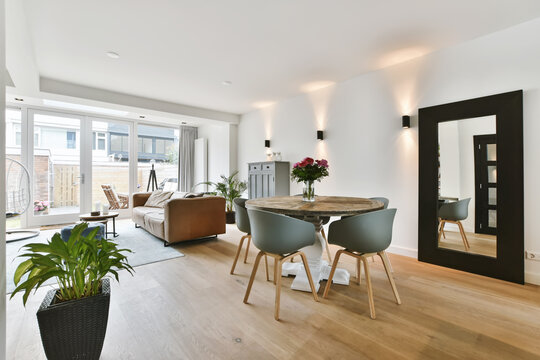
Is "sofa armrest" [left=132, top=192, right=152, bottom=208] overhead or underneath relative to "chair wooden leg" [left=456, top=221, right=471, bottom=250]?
overhead

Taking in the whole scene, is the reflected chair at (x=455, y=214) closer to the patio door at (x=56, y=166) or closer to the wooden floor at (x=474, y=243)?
the wooden floor at (x=474, y=243)

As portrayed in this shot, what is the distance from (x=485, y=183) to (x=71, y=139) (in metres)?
7.27

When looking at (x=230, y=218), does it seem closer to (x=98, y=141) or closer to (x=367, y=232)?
(x=98, y=141)

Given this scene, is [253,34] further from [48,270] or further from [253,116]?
[253,116]

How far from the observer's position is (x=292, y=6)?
224cm

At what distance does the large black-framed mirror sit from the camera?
247 cm

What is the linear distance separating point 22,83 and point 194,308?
13.2ft

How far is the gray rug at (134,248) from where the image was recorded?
2.99 m

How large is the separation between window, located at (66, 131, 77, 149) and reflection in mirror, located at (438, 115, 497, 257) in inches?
269

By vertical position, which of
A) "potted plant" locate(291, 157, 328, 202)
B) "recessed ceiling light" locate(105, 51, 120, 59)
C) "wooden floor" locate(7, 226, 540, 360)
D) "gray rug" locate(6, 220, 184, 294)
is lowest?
"wooden floor" locate(7, 226, 540, 360)

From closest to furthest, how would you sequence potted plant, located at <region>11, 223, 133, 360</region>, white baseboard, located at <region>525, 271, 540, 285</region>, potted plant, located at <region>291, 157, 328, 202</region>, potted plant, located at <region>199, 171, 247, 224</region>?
potted plant, located at <region>11, 223, 133, 360</region> < white baseboard, located at <region>525, 271, 540, 285</region> < potted plant, located at <region>291, 157, 328, 202</region> < potted plant, located at <region>199, 171, 247, 224</region>

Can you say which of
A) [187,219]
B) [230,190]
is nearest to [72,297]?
[187,219]

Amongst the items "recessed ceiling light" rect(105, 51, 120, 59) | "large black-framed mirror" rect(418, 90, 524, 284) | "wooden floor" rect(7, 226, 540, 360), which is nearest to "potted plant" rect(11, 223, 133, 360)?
"wooden floor" rect(7, 226, 540, 360)

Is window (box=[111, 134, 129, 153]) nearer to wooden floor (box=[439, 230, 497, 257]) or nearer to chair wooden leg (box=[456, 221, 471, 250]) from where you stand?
wooden floor (box=[439, 230, 497, 257])
